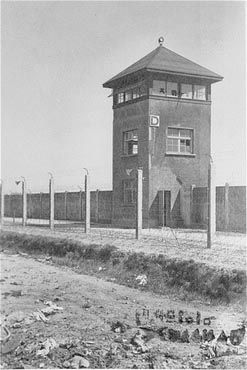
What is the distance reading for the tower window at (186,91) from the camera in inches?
869

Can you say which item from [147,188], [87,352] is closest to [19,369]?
[87,352]

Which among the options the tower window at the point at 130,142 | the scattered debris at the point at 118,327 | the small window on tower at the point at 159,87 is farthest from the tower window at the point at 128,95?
the scattered debris at the point at 118,327

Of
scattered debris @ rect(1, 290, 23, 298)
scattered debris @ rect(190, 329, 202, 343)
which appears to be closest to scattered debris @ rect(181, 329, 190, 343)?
scattered debris @ rect(190, 329, 202, 343)

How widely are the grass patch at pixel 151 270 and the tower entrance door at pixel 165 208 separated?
7322 mm

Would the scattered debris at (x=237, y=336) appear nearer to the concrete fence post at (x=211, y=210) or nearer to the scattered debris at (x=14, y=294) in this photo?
the scattered debris at (x=14, y=294)

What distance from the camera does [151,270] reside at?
10.5m

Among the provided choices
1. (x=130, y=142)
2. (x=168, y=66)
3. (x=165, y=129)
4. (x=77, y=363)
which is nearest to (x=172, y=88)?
(x=168, y=66)

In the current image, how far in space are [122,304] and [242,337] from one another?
99.8 inches

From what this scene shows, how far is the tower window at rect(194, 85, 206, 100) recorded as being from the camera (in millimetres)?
22359

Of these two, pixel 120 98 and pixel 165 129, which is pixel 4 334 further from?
pixel 120 98

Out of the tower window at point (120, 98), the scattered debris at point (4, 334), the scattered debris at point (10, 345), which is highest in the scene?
the tower window at point (120, 98)

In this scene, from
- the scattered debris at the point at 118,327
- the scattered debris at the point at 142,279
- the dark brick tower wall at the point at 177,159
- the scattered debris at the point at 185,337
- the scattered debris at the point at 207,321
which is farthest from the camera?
the dark brick tower wall at the point at 177,159

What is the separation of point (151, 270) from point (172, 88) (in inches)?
516

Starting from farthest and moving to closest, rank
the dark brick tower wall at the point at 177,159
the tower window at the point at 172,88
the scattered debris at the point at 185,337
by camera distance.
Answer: the tower window at the point at 172,88 → the dark brick tower wall at the point at 177,159 → the scattered debris at the point at 185,337
